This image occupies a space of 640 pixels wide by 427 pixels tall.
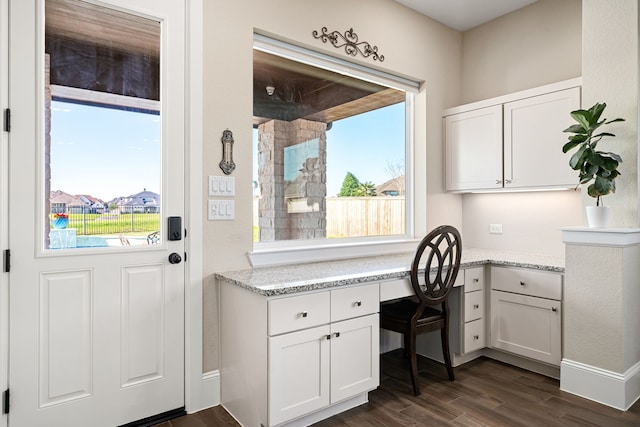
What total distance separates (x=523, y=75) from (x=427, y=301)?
225 centimetres

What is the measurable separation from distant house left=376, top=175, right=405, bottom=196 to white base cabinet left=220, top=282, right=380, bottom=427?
4.32 feet

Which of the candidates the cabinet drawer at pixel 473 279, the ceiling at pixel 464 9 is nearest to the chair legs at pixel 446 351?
the cabinet drawer at pixel 473 279

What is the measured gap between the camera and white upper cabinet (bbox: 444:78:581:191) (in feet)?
9.84

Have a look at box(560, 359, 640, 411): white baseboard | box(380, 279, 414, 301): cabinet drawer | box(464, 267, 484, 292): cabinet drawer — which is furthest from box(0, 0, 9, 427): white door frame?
box(560, 359, 640, 411): white baseboard

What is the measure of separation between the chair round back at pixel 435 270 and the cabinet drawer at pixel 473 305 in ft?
1.13

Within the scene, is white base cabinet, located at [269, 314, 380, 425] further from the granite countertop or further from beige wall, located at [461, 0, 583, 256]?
beige wall, located at [461, 0, 583, 256]

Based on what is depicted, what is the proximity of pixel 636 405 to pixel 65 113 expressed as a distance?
11.8ft

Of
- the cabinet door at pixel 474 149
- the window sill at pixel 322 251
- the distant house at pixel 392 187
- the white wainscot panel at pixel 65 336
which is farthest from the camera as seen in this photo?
the distant house at pixel 392 187

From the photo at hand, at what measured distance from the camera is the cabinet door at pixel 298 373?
6.51 ft

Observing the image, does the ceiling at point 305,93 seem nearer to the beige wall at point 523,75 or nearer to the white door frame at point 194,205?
the white door frame at point 194,205

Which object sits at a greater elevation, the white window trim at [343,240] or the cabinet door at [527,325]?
the white window trim at [343,240]

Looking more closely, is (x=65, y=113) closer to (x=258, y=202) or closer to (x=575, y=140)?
(x=258, y=202)

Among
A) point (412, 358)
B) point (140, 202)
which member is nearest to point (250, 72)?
point (140, 202)

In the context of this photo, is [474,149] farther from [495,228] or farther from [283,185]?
[283,185]
